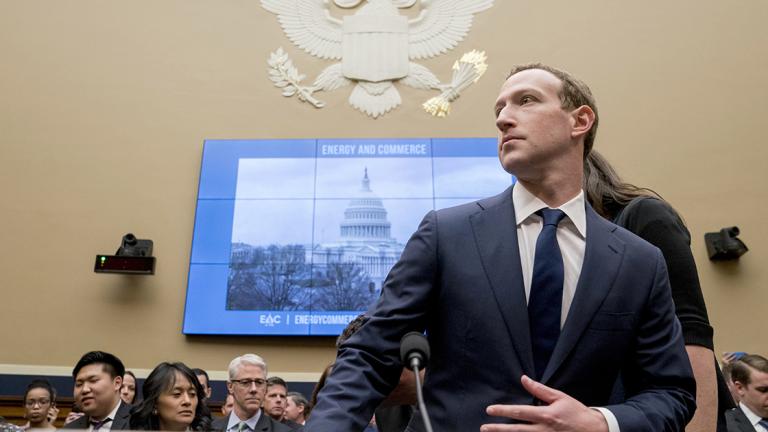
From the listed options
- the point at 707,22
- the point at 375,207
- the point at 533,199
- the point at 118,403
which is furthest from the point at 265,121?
the point at 533,199

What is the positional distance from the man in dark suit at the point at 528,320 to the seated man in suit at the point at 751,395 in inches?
137

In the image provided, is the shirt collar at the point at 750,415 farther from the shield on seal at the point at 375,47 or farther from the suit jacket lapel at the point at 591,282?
the shield on seal at the point at 375,47

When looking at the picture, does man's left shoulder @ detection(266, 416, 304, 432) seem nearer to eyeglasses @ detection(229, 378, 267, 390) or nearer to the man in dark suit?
eyeglasses @ detection(229, 378, 267, 390)

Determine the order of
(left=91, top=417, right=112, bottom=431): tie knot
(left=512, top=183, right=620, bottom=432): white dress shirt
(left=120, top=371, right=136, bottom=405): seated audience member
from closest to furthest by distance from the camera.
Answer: (left=512, top=183, right=620, bottom=432): white dress shirt → (left=91, top=417, right=112, bottom=431): tie knot → (left=120, top=371, right=136, bottom=405): seated audience member

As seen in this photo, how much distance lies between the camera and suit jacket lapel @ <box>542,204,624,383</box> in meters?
1.23

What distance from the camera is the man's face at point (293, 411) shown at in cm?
518

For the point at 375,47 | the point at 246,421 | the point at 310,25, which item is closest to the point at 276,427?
the point at 246,421

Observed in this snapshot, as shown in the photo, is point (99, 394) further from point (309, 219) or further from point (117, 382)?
point (309, 219)

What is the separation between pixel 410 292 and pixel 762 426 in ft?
13.3

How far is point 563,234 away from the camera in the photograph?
141 centimetres

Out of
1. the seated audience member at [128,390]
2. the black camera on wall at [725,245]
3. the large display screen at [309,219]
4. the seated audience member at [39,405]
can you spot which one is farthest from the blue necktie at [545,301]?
the black camera on wall at [725,245]

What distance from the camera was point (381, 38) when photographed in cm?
753

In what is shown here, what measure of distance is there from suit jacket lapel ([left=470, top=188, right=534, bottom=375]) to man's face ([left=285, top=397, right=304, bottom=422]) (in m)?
4.12

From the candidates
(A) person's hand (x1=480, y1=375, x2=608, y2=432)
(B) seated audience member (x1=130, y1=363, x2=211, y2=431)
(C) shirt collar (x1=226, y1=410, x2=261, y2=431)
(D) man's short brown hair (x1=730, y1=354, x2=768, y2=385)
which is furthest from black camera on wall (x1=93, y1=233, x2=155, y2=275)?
(A) person's hand (x1=480, y1=375, x2=608, y2=432)
